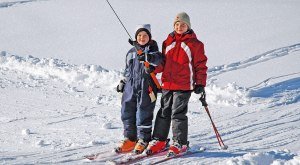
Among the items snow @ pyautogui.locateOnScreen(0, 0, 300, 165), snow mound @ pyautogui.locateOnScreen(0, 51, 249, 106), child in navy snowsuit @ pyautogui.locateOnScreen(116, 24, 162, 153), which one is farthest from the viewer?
snow mound @ pyautogui.locateOnScreen(0, 51, 249, 106)

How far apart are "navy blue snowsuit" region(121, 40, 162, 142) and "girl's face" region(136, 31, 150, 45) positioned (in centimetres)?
4

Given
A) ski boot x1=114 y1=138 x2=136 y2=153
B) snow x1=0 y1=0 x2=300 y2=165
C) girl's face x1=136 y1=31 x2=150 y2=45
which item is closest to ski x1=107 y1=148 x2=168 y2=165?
ski boot x1=114 y1=138 x2=136 y2=153

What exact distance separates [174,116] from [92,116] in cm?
243

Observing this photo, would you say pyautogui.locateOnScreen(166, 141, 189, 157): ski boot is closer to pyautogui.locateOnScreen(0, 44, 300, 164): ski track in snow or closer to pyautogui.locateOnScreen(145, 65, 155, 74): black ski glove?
pyautogui.locateOnScreen(0, 44, 300, 164): ski track in snow

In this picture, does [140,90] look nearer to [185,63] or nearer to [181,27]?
[185,63]

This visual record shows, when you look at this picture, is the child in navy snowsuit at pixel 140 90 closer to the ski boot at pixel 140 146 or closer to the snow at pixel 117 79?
the ski boot at pixel 140 146

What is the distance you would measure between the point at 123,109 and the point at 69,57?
18.5ft

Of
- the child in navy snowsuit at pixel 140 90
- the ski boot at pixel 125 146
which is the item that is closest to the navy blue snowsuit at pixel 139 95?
the child in navy snowsuit at pixel 140 90

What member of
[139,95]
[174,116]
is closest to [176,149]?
[174,116]

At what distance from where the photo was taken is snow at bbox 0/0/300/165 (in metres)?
5.80

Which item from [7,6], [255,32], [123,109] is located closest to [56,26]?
[7,6]

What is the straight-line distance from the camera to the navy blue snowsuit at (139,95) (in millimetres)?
4949

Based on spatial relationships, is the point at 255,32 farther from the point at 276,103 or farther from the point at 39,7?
the point at 39,7

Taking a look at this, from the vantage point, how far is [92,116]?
7.19 metres
